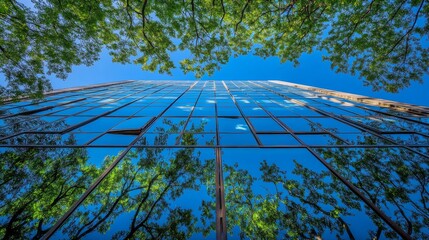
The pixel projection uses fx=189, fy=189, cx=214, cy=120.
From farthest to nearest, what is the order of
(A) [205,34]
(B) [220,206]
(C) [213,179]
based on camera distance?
1. (A) [205,34]
2. (C) [213,179]
3. (B) [220,206]

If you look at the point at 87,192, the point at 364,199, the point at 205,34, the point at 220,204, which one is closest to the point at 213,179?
the point at 220,204

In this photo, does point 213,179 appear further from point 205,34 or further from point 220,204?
point 205,34

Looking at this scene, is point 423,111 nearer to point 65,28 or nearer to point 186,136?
point 186,136

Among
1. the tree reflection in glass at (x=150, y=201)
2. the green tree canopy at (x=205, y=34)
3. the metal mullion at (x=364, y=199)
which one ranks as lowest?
the tree reflection in glass at (x=150, y=201)

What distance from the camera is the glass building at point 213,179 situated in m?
3.51

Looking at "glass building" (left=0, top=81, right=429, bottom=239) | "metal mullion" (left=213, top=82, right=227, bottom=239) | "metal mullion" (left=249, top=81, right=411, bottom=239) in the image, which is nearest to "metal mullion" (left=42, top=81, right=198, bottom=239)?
"glass building" (left=0, top=81, right=429, bottom=239)

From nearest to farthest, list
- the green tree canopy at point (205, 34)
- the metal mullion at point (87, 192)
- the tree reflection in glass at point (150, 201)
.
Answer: the metal mullion at point (87, 192) → the tree reflection in glass at point (150, 201) → the green tree canopy at point (205, 34)

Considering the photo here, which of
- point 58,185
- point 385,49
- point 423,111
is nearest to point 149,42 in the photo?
point 58,185

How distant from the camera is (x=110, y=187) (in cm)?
425

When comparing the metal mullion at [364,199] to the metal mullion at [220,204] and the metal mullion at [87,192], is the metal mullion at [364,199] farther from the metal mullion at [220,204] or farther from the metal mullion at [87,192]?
the metal mullion at [87,192]

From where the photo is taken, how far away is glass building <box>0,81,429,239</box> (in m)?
3.51

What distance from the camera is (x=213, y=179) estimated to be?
448 centimetres

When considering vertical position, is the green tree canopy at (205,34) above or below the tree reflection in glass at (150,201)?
above

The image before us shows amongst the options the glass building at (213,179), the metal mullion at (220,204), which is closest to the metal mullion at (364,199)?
the glass building at (213,179)
